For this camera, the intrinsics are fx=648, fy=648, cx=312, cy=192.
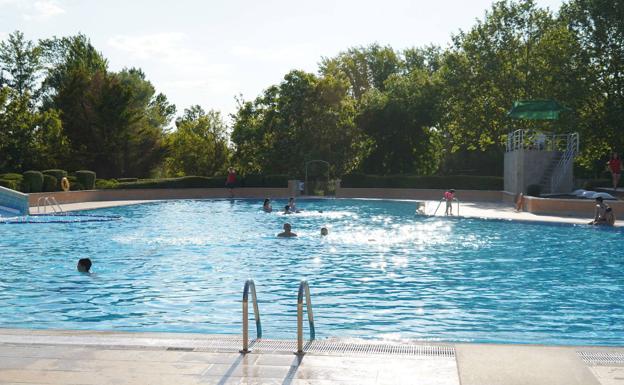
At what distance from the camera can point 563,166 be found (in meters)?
35.1

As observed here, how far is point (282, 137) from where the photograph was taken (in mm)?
54906

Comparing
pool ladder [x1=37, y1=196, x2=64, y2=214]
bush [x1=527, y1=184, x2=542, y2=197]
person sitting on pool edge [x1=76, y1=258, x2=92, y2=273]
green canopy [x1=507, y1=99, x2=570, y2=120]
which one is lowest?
person sitting on pool edge [x1=76, y1=258, x2=92, y2=273]

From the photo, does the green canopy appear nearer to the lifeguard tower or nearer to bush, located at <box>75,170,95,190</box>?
the lifeguard tower

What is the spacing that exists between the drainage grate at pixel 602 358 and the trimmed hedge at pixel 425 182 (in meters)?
38.2

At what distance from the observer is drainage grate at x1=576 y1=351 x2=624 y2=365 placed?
6.44m

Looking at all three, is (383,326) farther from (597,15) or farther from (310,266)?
(597,15)

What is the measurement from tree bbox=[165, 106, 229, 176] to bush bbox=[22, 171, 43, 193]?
23989 millimetres

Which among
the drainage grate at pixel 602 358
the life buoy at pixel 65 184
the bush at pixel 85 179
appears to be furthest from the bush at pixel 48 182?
the drainage grate at pixel 602 358

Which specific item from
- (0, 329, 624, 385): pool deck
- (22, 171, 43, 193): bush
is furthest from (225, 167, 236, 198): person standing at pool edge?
(0, 329, 624, 385): pool deck

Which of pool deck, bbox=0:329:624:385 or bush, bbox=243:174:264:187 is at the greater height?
bush, bbox=243:174:264:187

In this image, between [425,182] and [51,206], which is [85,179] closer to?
[51,206]

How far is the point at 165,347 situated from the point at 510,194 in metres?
33.5

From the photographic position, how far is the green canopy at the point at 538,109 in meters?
35.6

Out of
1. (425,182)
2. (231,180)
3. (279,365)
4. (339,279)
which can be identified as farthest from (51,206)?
(279,365)
